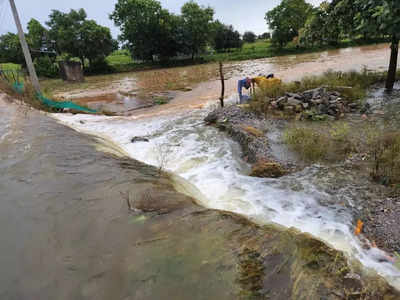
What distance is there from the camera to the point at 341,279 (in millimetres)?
2100

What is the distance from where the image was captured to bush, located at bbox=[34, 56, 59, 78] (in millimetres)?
33625

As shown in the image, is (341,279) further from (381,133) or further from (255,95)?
(255,95)

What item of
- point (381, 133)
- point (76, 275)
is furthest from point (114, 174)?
point (381, 133)

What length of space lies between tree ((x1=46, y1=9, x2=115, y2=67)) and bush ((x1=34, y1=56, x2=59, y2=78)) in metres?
3.23

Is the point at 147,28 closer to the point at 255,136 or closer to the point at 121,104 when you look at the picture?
the point at 121,104

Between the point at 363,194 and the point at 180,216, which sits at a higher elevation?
the point at 180,216

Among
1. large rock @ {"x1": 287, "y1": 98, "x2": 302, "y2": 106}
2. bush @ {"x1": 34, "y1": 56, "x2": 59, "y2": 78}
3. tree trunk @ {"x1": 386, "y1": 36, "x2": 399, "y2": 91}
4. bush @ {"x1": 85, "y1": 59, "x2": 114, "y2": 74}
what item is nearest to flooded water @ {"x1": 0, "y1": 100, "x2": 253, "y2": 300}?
large rock @ {"x1": 287, "y1": 98, "x2": 302, "y2": 106}

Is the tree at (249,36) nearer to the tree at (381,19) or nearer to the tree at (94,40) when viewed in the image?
the tree at (94,40)

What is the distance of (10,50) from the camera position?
113 ft

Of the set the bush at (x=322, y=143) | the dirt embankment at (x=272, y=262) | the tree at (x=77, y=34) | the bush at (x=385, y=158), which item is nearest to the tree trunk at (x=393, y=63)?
the bush at (x=322, y=143)

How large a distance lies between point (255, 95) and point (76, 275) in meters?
8.13

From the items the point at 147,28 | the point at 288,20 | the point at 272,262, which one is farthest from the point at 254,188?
the point at 288,20

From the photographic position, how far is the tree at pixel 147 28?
40000 mm

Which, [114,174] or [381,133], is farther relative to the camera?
[381,133]
